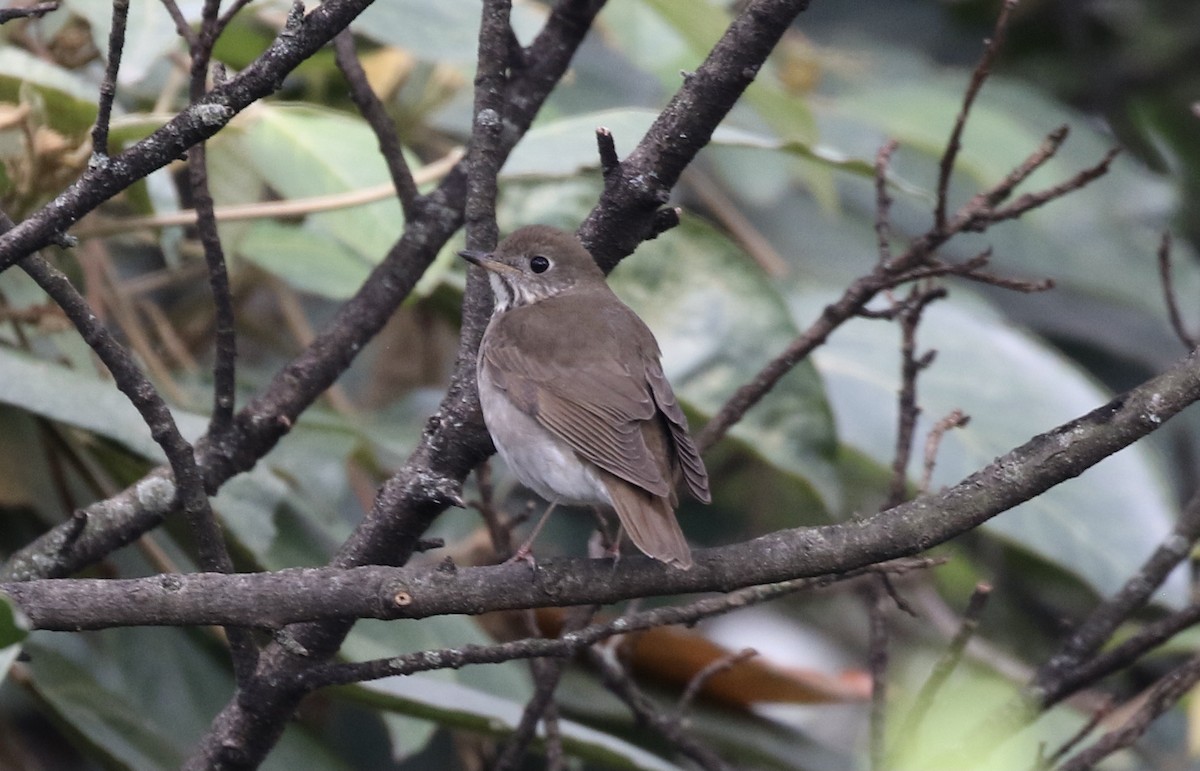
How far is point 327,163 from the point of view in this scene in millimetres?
3201

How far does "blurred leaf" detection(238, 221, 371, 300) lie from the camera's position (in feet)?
11.6

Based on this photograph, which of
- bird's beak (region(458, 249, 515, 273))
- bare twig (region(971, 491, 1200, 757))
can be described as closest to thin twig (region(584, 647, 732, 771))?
bare twig (region(971, 491, 1200, 757))

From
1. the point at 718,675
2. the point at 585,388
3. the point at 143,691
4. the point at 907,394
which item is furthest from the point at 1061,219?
the point at 143,691

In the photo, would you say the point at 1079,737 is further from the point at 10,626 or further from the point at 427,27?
the point at 427,27

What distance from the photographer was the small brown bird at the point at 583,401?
266 cm

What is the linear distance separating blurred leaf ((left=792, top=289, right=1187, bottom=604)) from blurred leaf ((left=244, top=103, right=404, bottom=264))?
1551 millimetres

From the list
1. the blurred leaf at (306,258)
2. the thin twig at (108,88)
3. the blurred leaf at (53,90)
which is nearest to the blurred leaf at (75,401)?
the blurred leaf at (53,90)

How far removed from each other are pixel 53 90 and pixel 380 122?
25.8 inches

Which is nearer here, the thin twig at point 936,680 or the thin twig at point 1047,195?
the thin twig at point 936,680

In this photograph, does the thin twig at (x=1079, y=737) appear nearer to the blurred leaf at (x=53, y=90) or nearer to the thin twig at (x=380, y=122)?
the thin twig at (x=380, y=122)

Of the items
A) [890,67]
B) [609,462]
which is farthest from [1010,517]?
[890,67]

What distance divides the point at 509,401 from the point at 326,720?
1.59m

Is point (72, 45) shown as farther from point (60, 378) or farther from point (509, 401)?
point (509, 401)

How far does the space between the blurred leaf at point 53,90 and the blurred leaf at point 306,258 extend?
657 mm
